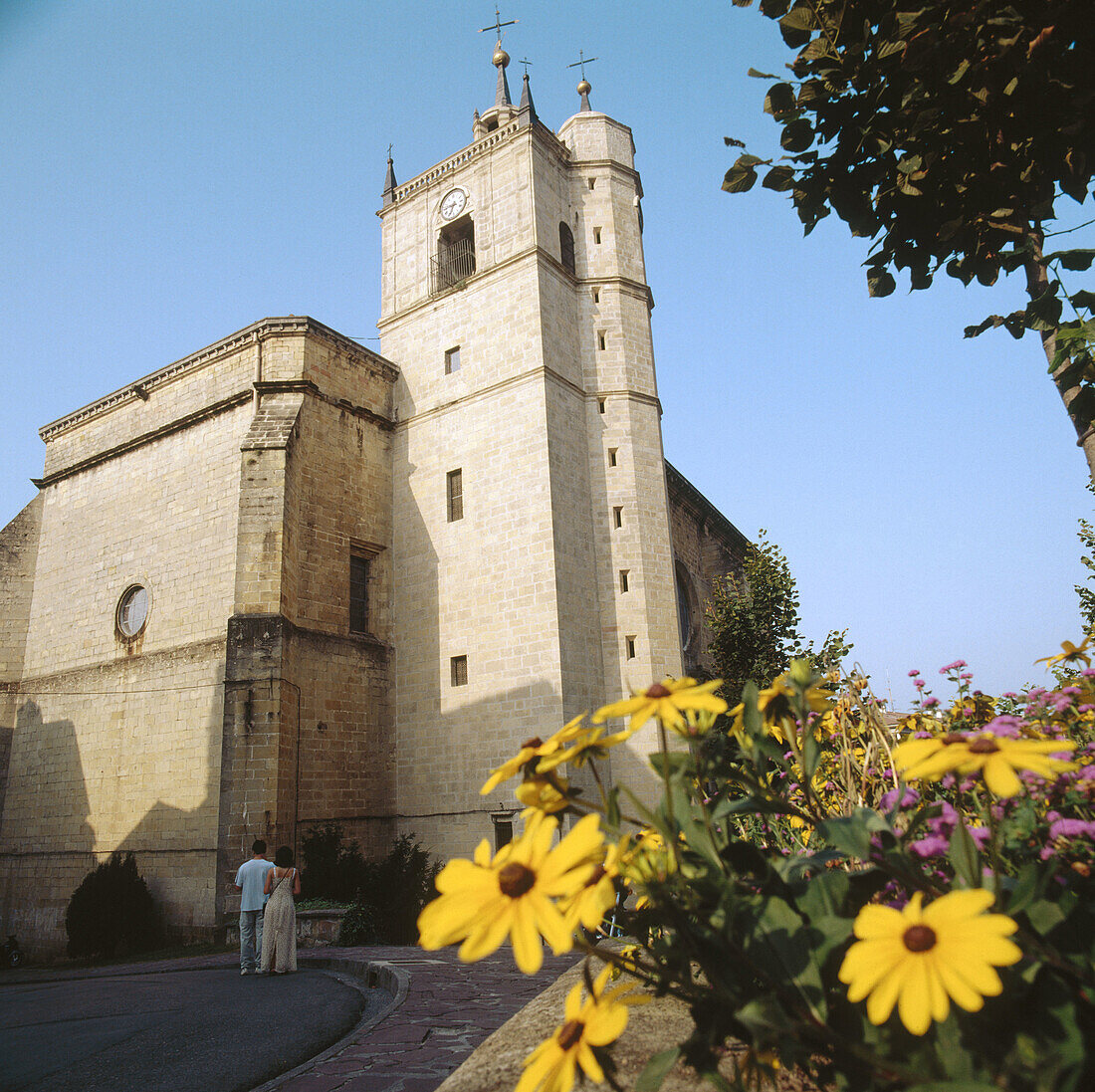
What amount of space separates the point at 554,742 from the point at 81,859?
18828 millimetres

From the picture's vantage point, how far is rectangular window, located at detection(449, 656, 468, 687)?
50.4 ft

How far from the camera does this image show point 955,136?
3615 mm

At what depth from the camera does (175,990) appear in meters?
7.89

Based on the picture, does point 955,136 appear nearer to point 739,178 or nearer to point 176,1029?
point 739,178

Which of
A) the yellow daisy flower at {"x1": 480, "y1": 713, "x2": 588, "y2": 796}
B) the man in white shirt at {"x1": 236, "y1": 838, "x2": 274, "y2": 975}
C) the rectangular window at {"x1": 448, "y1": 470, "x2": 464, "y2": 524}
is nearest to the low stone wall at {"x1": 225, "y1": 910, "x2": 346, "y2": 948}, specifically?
the man in white shirt at {"x1": 236, "y1": 838, "x2": 274, "y2": 975}

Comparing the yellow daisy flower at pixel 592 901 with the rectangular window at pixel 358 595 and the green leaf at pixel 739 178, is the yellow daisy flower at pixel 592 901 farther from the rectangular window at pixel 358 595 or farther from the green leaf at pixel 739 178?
the rectangular window at pixel 358 595

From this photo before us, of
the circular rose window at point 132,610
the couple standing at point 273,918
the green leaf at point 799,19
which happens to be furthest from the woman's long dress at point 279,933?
the circular rose window at point 132,610

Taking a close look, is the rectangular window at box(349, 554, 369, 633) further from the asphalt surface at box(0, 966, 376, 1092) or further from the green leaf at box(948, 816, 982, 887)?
the green leaf at box(948, 816, 982, 887)

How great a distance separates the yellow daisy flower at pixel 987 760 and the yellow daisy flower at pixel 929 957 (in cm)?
19

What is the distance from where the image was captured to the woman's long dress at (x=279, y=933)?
8797 millimetres

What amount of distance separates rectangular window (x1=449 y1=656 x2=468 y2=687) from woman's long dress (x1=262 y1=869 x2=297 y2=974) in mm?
6655

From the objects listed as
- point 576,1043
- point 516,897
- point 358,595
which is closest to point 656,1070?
point 576,1043

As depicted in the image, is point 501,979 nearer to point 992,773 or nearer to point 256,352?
point 992,773

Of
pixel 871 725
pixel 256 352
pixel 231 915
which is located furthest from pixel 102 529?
pixel 871 725
